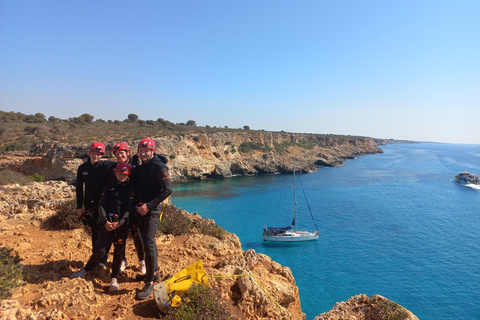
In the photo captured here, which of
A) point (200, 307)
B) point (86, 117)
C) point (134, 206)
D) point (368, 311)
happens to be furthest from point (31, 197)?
point (86, 117)

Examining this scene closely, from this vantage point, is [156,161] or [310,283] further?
[310,283]

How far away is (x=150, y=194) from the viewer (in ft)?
12.0

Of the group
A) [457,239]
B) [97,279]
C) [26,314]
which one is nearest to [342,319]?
[97,279]

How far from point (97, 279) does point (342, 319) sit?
420 centimetres

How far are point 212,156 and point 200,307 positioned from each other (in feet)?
156

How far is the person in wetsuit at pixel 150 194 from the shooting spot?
3549mm

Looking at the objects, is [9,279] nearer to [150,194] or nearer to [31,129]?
[150,194]

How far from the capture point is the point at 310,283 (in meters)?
15.9

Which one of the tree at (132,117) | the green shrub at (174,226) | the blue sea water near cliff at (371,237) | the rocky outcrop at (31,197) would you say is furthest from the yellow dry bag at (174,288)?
the tree at (132,117)

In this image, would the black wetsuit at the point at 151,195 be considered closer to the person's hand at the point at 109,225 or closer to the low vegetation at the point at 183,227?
the person's hand at the point at 109,225

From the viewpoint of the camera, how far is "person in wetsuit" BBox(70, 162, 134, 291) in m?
3.62

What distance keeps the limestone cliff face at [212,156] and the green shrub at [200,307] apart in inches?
1176

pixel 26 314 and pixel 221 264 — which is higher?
pixel 26 314

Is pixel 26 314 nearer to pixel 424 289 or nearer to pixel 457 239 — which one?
pixel 424 289
